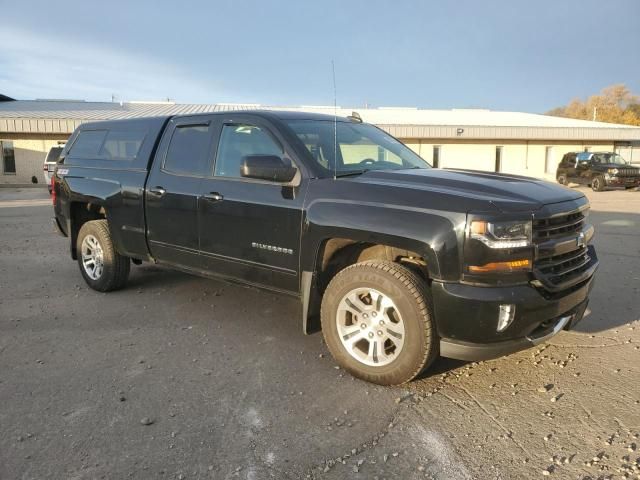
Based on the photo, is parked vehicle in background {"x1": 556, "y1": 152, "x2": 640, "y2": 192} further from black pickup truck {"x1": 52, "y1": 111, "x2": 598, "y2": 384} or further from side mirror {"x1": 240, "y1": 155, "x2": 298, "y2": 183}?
side mirror {"x1": 240, "y1": 155, "x2": 298, "y2": 183}

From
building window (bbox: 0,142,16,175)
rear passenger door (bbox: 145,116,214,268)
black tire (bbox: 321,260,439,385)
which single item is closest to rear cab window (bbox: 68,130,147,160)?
rear passenger door (bbox: 145,116,214,268)

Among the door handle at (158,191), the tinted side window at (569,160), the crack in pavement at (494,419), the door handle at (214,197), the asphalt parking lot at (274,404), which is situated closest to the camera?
the asphalt parking lot at (274,404)

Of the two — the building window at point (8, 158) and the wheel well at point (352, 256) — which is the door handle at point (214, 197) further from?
the building window at point (8, 158)

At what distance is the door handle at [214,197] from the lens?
4.24 metres

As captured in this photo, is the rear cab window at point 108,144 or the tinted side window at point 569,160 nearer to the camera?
the rear cab window at point 108,144

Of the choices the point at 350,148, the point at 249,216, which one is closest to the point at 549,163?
the point at 350,148

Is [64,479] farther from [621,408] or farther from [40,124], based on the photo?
[40,124]

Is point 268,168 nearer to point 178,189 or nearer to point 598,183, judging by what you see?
point 178,189

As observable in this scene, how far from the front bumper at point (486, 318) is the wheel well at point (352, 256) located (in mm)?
408

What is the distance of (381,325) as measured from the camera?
11.3 ft

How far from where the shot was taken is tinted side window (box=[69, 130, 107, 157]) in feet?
19.0

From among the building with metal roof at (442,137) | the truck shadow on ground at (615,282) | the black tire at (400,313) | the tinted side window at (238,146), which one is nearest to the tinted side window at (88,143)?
the tinted side window at (238,146)

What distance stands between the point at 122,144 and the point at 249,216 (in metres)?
2.26

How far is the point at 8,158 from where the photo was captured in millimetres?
25906
